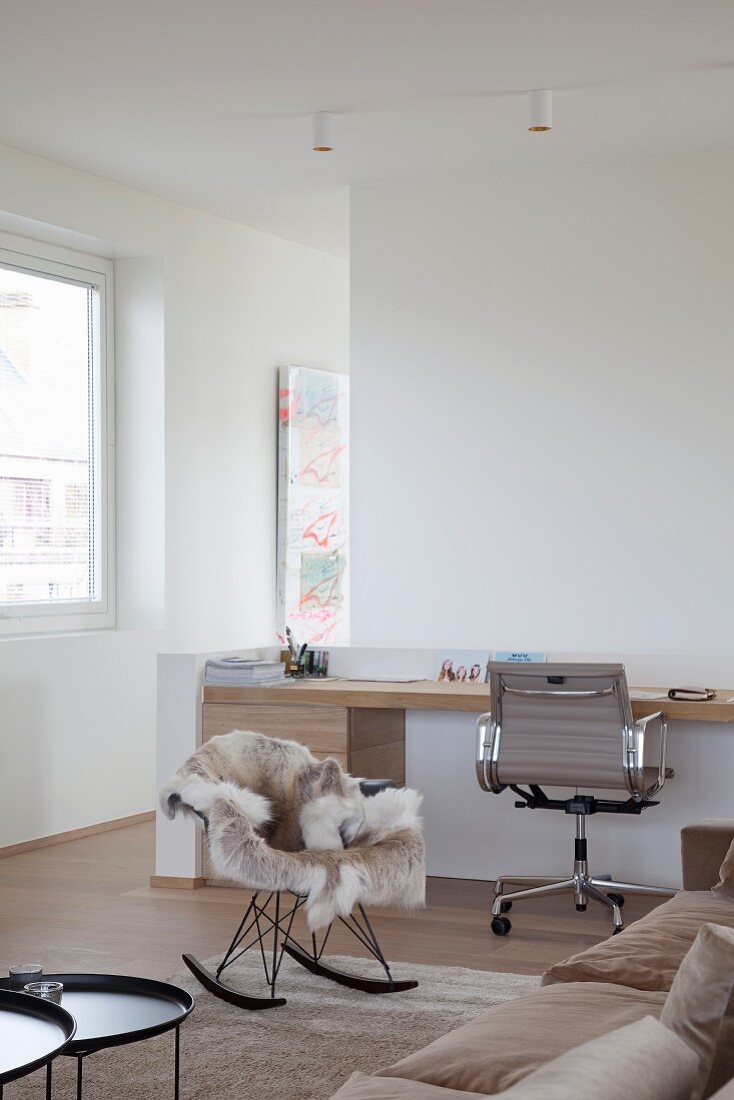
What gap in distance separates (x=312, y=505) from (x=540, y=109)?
339 cm

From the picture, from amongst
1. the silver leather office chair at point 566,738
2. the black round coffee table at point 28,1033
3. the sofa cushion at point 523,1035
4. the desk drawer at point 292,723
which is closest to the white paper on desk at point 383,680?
the desk drawer at point 292,723

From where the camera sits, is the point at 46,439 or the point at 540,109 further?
the point at 46,439

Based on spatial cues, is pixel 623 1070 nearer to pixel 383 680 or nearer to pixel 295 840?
pixel 295 840

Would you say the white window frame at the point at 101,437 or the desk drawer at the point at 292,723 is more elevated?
the white window frame at the point at 101,437

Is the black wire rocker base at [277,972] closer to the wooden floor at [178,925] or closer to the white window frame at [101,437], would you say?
the wooden floor at [178,925]

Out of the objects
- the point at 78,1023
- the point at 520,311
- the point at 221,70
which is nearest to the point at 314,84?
the point at 221,70

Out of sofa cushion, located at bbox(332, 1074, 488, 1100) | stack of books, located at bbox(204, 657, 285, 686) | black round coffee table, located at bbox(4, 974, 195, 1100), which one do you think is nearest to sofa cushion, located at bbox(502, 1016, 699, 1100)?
sofa cushion, located at bbox(332, 1074, 488, 1100)

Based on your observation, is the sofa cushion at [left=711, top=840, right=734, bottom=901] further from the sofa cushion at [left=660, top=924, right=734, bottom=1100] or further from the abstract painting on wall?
the abstract painting on wall

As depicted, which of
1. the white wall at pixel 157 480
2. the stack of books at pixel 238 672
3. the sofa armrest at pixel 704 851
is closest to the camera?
the sofa armrest at pixel 704 851

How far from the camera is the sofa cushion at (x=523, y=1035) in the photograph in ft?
6.42

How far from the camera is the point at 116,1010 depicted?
256 cm

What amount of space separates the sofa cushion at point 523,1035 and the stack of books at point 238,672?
9.23 feet

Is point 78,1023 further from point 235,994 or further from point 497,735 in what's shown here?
point 497,735

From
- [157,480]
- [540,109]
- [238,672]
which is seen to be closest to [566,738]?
[238,672]
